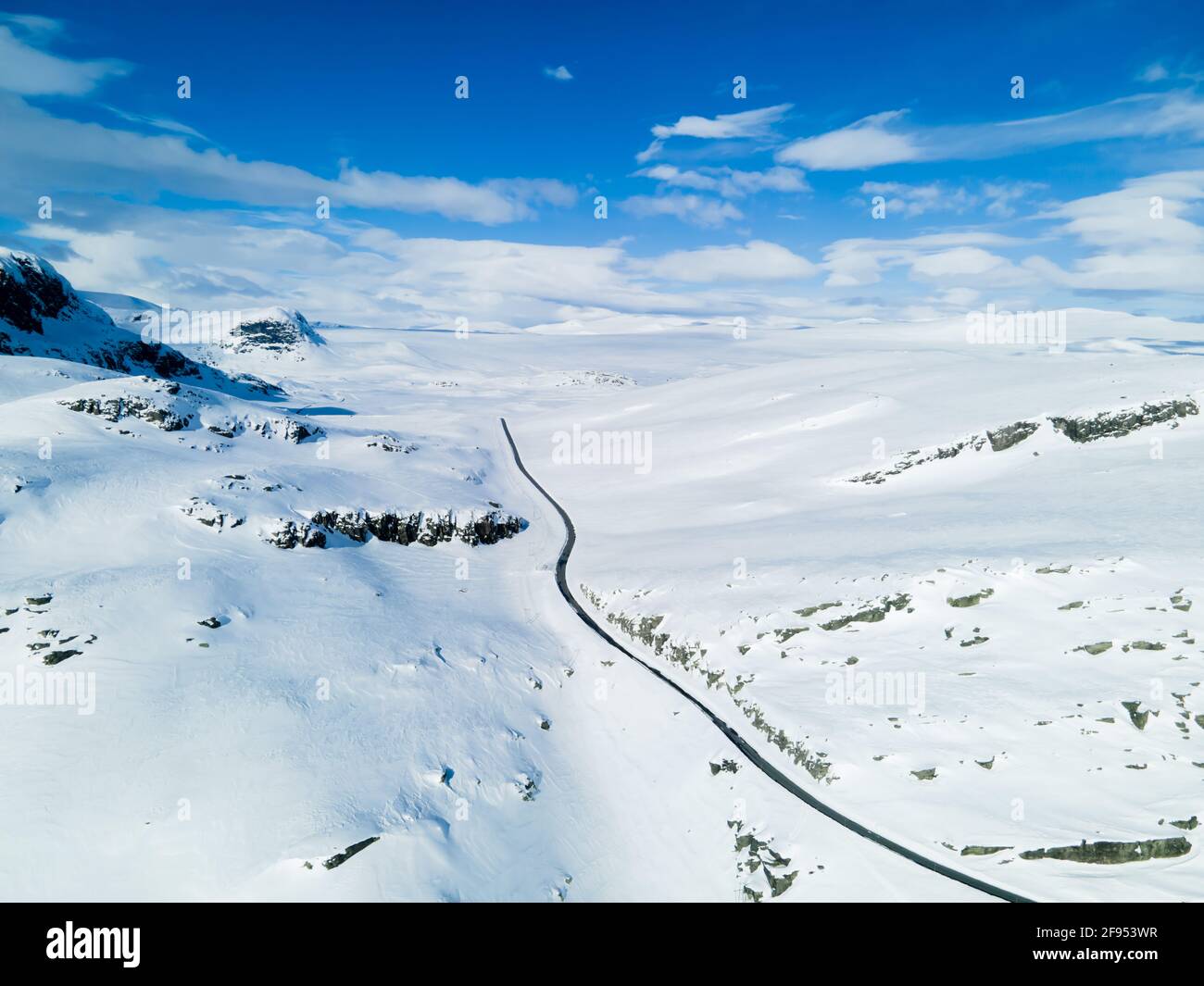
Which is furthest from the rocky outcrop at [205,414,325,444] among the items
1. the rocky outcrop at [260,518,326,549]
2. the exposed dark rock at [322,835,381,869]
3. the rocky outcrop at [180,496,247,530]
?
the exposed dark rock at [322,835,381,869]

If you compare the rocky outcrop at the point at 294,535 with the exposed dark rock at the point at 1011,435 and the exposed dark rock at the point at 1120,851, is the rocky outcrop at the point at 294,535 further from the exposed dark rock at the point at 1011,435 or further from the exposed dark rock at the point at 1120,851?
the exposed dark rock at the point at 1011,435

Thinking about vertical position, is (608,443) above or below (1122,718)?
above

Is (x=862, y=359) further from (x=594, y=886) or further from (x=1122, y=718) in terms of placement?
(x=594, y=886)

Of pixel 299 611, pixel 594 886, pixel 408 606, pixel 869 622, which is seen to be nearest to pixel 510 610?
pixel 408 606

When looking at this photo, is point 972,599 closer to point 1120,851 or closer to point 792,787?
point 1120,851

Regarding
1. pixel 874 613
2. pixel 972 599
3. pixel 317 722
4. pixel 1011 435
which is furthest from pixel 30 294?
pixel 1011 435

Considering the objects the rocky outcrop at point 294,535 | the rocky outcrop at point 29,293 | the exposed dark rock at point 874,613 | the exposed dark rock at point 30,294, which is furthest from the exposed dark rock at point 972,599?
the rocky outcrop at point 29,293
